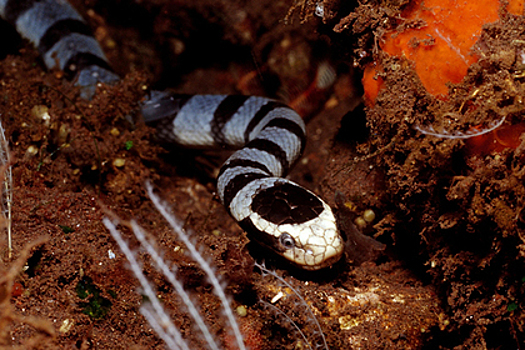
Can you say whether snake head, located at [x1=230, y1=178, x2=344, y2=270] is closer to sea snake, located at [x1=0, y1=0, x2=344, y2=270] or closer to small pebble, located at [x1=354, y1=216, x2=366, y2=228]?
sea snake, located at [x1=0, y1=0, x2=344, y2=270]

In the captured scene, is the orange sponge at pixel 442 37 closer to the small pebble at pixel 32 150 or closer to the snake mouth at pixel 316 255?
the snake mouth at pixel 316 255

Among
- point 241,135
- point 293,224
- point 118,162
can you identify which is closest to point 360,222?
point 293,224

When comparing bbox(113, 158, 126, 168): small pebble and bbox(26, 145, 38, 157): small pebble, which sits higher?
bbox(26, 145, 38, 157): small pebble

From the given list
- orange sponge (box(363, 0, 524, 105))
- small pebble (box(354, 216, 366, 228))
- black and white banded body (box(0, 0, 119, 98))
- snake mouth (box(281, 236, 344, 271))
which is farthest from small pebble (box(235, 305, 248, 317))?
black and white banded body (box(0, 0, 119, 98))

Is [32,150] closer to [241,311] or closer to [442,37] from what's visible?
[241,311]

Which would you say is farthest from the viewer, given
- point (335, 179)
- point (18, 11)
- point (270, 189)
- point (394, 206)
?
point (18, 11)

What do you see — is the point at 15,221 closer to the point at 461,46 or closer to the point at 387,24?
the point at 387,24

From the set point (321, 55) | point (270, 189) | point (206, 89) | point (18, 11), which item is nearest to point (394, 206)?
point (270, 189)
